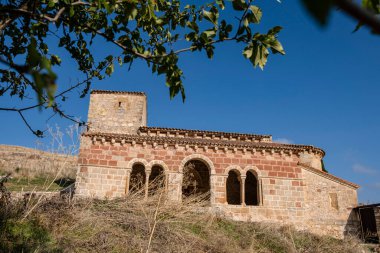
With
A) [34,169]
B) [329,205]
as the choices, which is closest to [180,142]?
[329,205]

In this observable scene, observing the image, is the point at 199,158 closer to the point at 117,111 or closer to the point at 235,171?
the point at 235,171

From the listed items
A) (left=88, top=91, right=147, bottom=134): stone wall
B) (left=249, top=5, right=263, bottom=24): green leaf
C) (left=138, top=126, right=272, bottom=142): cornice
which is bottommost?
(left=249, top=5, right=263, bottom=24): green leaf

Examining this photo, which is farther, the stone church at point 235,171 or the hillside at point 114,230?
the stone church at point 235,171

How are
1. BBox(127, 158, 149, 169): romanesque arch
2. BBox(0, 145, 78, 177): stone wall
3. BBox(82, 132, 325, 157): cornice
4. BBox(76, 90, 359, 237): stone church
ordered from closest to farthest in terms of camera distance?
BBox(76, 90, 359, 237): stone church < BBox(127, 158, 149, 169): romanesque arch < BBox(82, 132, 325, 157): cornice < BBox(0, 145, 78, 177): stone wall

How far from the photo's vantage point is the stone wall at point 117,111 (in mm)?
20391

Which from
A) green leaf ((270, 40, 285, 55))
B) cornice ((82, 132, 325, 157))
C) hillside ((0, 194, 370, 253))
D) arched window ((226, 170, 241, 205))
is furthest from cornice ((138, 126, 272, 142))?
green leaf ((270, 40, 285, 55))

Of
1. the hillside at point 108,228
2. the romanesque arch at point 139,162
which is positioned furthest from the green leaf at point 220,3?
the romanesque arch at point 139,162

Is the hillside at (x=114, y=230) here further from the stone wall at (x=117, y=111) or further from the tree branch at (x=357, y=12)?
the stone wall at (x=117, y=111)

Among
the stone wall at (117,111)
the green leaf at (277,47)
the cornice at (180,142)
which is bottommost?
the green leaf at (277,47)

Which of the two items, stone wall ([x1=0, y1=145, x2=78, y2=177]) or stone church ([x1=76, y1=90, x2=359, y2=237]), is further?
stone wall ([x1=0, y1=145, x2=78, y2=177])

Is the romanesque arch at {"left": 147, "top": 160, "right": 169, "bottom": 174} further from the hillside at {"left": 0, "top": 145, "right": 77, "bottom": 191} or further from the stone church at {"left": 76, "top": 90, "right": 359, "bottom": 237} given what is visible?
the hillside at {"left": 0, "top": 145, "right": 77, "bottom": 191}

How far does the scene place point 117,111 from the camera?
20.7 metres

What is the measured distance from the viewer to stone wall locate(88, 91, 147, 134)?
20.4 metres

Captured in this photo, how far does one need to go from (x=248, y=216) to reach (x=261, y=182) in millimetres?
1785
